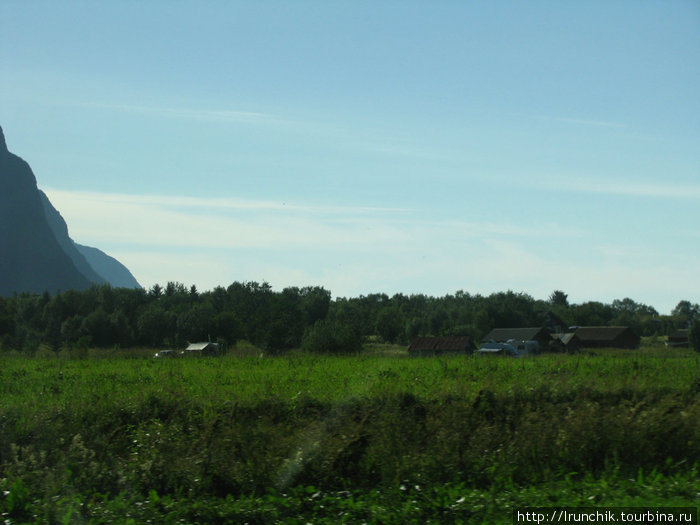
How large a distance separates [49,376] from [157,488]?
14.8m

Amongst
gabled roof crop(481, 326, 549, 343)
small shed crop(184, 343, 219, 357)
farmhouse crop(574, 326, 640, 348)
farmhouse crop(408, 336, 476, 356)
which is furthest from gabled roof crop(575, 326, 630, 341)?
small shed crop(184, 343, 219, 357)

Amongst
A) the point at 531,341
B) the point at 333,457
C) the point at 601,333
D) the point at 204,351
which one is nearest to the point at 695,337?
the point at 601,333

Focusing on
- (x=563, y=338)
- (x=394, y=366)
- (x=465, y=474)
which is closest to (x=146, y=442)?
(x=465, y=474)

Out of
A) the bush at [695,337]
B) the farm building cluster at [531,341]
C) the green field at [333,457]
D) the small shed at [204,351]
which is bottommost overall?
the small shed at [204,351]

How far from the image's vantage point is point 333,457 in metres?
9.86

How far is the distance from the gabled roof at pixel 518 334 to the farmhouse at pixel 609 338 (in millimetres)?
8078

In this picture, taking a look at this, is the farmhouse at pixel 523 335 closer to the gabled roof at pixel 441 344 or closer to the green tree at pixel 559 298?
the gabled roof at pixel 441 344

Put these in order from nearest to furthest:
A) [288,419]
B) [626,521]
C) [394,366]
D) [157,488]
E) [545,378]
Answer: [626,521] < [157,488] < [288,419] < [545,378] < [394,366]

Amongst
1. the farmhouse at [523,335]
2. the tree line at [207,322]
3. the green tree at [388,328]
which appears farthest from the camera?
the green tree at [388,328]

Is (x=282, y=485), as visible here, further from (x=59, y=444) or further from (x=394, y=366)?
(x=394, y=366)

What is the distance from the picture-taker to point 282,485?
29.9 feet

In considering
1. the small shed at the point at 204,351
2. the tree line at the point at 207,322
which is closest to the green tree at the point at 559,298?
the tree line at the point at 207,322

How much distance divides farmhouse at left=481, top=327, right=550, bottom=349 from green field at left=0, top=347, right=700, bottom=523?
127 ft

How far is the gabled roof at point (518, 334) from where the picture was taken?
2164 inches
